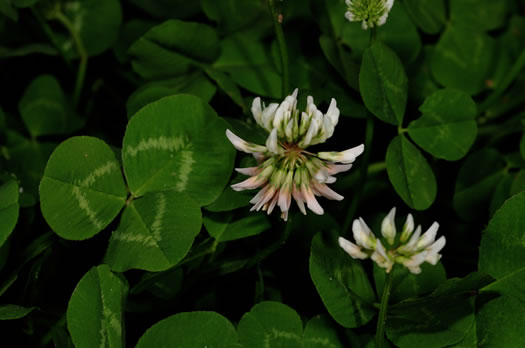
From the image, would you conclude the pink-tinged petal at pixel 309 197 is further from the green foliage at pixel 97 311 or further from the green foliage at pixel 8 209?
the green foliage at pixel 8 209

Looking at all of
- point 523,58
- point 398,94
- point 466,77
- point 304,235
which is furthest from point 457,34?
point 304,235

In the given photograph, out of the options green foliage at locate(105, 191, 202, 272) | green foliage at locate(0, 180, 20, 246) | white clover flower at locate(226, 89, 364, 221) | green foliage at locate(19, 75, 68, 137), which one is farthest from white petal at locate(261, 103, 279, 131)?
green foliage at locate(19, 75, 68, 137)

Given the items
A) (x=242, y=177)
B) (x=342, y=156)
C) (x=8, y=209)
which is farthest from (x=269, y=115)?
(x=8, y=209)

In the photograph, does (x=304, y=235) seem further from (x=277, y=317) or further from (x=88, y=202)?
(x=88, y=202)

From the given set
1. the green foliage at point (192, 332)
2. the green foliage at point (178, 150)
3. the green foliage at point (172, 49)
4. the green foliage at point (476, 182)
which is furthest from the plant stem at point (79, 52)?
the green foliage at point (476, 182)

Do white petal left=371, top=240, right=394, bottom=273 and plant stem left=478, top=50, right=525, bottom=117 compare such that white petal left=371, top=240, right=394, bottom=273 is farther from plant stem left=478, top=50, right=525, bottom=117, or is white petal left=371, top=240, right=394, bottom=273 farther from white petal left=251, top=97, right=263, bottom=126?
plant stem left=478, top=50, right=525, bottom=117

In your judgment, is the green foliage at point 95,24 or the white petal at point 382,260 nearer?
the white petal at point 382,260
